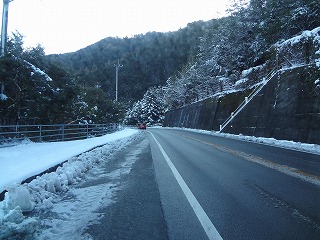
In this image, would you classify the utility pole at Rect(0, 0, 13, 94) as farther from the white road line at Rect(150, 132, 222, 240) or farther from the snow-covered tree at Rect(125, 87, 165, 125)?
the snow-covered tree at Rect(125, 87, 165, 125)

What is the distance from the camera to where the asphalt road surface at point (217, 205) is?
142 inches

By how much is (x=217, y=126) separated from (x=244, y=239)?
106ft

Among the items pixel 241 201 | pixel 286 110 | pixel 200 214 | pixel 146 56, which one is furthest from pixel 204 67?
pixel 146 56

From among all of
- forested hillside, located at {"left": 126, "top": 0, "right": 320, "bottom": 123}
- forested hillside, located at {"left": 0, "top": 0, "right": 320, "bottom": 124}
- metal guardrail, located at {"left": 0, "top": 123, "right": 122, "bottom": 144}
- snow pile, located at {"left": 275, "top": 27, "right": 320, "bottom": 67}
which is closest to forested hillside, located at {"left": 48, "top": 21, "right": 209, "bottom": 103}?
forested hillside, located at {"left": 0, "top": 0, "right": 320, "bottom": 124}

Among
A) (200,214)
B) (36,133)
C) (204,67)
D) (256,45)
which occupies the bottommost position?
(200,214)

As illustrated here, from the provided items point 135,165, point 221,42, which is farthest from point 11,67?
point 221,42

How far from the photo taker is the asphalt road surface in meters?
3.61

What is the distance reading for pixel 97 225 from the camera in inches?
152

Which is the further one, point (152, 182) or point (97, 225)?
point (152, 182)

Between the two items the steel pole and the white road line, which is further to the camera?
the steel pole

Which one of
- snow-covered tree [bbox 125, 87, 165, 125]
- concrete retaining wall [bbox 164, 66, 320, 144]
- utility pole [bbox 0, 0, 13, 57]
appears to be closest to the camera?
concrete retaining wall [bbox 164, 66, 320, 144]

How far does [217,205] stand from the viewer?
464 cm

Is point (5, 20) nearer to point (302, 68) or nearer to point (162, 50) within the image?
point (302, 68)

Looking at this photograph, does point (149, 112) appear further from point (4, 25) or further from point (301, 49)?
point (4, 25)
